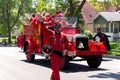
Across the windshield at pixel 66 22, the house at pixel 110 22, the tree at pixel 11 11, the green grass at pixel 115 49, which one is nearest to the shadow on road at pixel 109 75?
the windshield at pixel 66 22

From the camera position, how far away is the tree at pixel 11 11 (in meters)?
62.4

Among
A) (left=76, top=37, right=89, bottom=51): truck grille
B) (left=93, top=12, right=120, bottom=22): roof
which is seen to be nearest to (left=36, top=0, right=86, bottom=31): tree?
(left=93, top=12, right=120, bottom=22): roof

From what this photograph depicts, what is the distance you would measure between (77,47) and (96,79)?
3.51 metres

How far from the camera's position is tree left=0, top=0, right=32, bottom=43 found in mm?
62406

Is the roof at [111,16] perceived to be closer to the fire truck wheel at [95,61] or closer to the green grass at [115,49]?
the green grass at [115,49]

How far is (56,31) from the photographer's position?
37.3 feet

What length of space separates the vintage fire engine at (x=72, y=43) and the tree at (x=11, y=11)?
140 ft

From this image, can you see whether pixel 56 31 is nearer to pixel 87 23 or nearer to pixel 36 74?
pixel 36 74

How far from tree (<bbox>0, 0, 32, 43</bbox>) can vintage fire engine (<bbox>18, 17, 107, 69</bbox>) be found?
4268 centimetres

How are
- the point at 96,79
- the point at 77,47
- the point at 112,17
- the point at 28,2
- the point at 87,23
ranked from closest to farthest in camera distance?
the point at 96,79
the point at 77,47
the point at 112,17
the point at 28,2
the point at 87,23

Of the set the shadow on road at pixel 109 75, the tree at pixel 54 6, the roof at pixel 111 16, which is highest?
the tree at pixel 54 6

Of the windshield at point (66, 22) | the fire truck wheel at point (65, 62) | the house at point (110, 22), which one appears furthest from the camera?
the house at point (110, 22)

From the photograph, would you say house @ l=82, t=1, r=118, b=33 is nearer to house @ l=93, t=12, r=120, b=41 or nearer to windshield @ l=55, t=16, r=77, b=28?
house @ l=93, t=12, r=120, b=41

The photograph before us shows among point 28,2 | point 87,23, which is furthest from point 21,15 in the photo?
Answer: point 87,23
